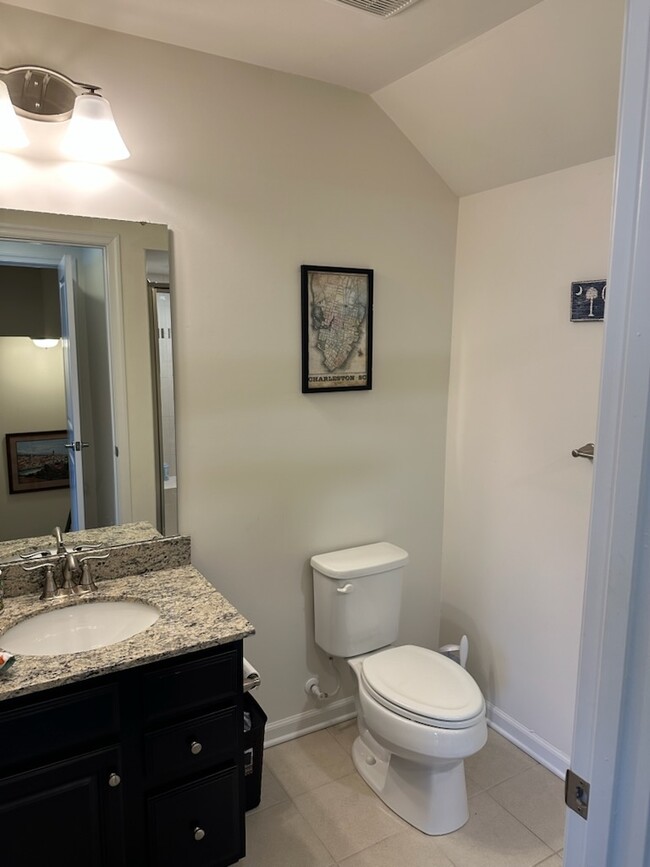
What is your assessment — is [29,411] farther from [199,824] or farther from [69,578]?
[199,824]

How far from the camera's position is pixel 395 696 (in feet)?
6.48

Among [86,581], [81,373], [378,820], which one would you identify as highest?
[81,373]

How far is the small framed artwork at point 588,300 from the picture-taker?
6.59 feet

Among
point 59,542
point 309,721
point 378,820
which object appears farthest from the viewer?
point 309,721

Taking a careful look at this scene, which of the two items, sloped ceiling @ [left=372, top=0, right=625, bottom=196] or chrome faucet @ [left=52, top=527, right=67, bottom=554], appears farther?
chrome faucet @ [left=52, top=527, right=67, bottom=554]

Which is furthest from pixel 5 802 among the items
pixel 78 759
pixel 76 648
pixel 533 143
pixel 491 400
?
pixel 533 143

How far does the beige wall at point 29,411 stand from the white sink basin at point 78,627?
0.99 ft

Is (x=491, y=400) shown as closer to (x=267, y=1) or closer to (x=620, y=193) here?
(x=267, y=1)

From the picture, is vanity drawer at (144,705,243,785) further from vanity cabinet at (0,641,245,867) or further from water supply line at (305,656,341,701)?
water supply line at (305,656,341,701)

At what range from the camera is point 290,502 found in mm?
2324

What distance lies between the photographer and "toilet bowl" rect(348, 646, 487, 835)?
1877 millimetres

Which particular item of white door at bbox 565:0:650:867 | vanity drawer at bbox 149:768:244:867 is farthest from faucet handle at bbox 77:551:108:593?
white door at bbox 565:0:650:867

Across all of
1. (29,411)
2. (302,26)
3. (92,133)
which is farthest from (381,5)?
(29,411)

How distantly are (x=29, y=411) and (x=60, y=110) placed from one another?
868 millimetres
